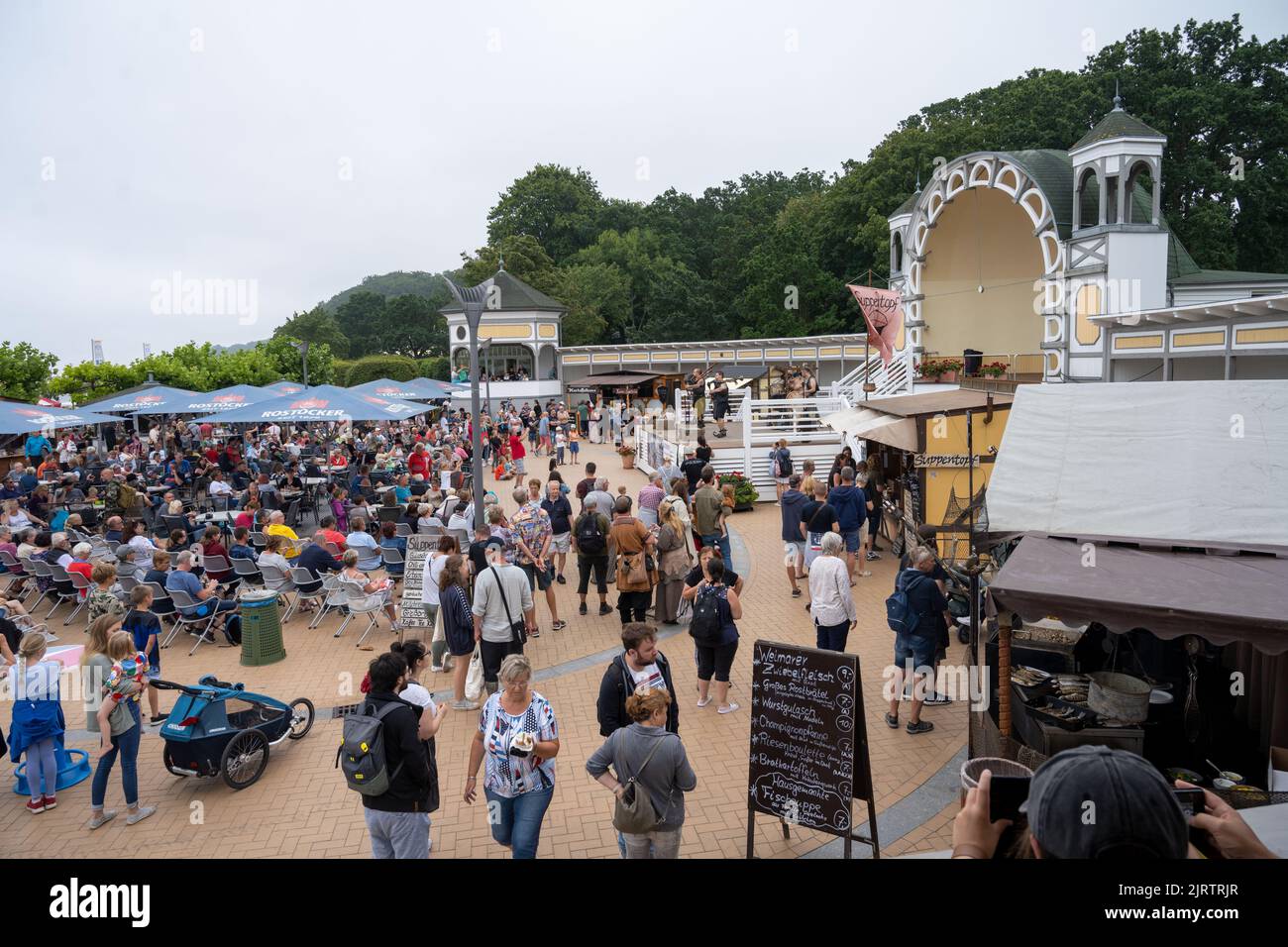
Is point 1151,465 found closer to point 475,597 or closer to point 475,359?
point 475,597

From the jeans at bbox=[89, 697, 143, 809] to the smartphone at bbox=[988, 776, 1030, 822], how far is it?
20.8ft

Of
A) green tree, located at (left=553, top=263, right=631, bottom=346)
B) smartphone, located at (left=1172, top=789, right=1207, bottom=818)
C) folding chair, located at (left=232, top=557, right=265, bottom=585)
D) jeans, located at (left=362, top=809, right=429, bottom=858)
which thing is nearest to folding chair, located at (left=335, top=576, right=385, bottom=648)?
folding chair, located at (left=232, top=557, right=265, bottom=585)

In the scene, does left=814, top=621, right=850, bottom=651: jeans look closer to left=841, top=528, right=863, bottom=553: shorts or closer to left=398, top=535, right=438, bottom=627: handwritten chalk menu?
left=841, top=528, right=863, bottom=553: shorts

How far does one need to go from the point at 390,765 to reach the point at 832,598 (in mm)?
4669

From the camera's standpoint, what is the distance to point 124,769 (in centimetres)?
640

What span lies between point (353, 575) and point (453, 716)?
3.49 meters

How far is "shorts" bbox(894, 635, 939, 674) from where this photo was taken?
7.53 m

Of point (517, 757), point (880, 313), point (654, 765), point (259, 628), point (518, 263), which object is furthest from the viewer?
point (518, 263)

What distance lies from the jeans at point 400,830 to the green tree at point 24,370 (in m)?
31.8

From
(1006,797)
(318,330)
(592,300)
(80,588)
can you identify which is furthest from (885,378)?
(318,330)

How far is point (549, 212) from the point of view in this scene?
71.8m

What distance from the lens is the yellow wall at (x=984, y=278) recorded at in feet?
98.2
